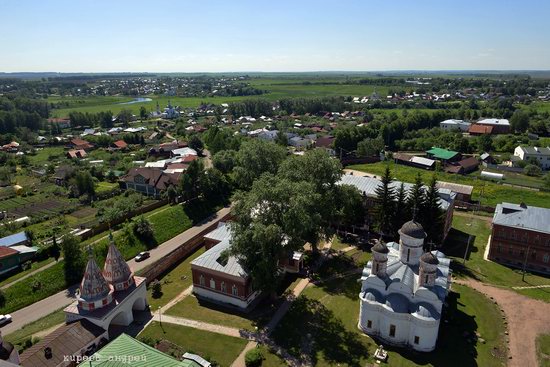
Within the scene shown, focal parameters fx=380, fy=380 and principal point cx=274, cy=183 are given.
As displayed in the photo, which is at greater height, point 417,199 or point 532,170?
point 417,199

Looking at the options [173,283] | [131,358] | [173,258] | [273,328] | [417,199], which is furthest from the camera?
[417,199]

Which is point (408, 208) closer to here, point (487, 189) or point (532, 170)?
point (487, 189)

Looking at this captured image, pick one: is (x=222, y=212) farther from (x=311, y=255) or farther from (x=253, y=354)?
(x=253, y=354)

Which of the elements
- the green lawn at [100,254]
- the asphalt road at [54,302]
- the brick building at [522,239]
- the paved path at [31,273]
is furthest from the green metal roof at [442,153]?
the paved path at [31,273]

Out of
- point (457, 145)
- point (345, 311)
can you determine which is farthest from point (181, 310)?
point (457, 145)

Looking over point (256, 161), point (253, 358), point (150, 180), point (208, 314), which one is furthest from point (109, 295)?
point (150, 180)

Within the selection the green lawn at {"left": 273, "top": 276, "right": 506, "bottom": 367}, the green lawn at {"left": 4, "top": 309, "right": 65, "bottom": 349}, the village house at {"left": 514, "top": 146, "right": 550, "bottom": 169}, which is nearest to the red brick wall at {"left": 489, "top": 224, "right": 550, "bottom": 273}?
the green lawn at {"left": 273, "top": 276, "right": 506, "bottom": 367}

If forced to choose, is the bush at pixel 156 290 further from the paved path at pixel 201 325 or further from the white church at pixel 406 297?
the white church at pixel 406 297

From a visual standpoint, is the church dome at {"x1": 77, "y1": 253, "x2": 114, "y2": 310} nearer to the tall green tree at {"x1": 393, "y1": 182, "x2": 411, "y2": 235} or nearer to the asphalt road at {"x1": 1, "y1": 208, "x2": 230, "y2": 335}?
the asphalt road at {"x1": 1, "y1": 208, "x2": 230, "y2": 335}
